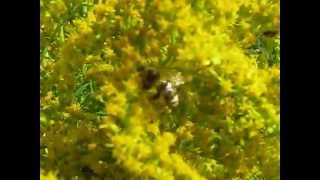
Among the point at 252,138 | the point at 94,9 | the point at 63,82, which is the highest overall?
the point at 94,9

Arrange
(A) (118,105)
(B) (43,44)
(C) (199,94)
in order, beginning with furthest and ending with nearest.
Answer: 1. (B) (43,44)
2. (C) (199,94)
3. (A) (118,105)

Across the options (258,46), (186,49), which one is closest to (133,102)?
(186,49)

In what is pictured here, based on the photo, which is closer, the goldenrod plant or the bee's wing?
the goldenrod plant

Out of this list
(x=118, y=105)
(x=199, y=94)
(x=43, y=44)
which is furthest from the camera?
(x=43, y=44)

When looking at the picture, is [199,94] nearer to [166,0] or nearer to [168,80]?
[168,80]

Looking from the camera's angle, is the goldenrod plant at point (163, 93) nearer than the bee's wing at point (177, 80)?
Yes
